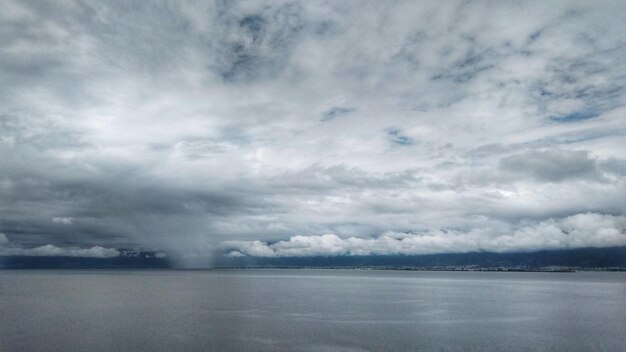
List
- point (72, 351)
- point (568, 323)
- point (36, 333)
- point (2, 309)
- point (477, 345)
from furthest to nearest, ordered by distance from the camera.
Result: point (2, 309), point (568, 323), point (36, 333), point (477, 345), point (72, 351)

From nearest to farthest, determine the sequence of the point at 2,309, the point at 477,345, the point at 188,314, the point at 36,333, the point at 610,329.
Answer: the point at 477,345, the point at 36,333, the point at 610,329, the point at 188,314, the point at 2,309

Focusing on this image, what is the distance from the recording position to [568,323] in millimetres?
87250

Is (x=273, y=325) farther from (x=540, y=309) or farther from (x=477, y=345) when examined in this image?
(x=540, y=309)

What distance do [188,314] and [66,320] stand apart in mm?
24394

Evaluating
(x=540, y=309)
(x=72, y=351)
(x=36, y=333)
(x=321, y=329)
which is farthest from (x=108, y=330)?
(x=540, y=309)

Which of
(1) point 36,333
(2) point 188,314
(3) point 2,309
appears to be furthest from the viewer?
(3) point 2,309

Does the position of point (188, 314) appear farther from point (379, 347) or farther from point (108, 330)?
point (379, 347)

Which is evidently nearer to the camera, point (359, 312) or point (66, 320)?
point (66, 320)

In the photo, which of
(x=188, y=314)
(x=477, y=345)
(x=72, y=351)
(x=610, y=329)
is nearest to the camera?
(x=72, y=351)


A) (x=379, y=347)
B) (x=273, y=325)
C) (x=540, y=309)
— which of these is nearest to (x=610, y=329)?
(x=540, y=309)

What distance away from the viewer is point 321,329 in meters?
76.5

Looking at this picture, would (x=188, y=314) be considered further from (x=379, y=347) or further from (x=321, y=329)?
(x=379, y=347)

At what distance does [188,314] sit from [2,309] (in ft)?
176

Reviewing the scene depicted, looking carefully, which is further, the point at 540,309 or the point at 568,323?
the point at 540,309
